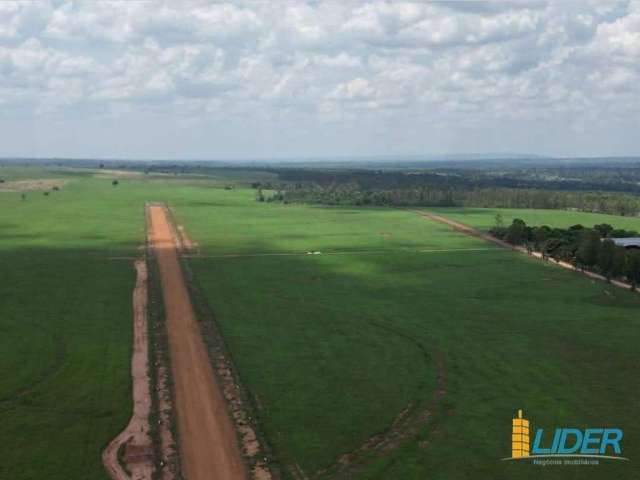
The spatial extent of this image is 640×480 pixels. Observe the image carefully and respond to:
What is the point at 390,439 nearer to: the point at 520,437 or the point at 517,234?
the point at 520,437

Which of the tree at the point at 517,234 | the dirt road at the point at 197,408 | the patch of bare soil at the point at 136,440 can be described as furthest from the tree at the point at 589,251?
the patch of bare soil at the point at 136,440

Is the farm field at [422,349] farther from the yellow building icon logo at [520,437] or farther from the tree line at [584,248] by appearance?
the tree line at [584,248]

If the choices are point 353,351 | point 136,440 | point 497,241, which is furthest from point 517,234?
point 136,440

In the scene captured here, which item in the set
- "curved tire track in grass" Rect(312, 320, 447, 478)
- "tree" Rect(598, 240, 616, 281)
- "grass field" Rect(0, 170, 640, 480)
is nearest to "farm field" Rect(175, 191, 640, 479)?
"grass field" Rect(0, 170, 640, 480)

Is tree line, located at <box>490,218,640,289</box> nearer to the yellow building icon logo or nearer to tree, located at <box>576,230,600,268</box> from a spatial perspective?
tree, located at <box>576,230,600,268</box>

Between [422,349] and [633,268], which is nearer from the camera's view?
[422,349]

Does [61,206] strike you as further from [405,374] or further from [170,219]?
[405,374]
